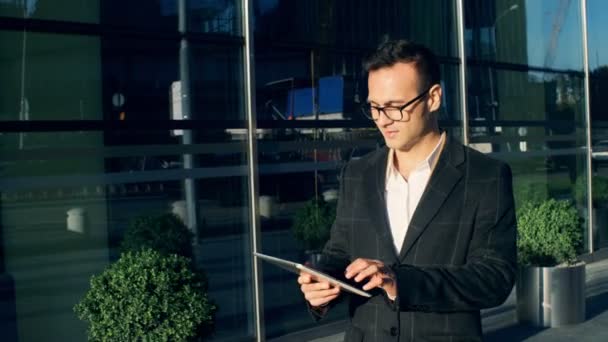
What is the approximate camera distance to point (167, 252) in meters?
5.95

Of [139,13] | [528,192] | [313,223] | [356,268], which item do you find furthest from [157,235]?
[528,192]

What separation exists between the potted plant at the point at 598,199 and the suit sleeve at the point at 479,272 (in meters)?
9.53

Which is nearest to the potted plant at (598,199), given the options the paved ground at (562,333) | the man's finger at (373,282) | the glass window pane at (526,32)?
the glass window pane at (526,32)

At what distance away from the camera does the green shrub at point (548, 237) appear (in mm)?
7758

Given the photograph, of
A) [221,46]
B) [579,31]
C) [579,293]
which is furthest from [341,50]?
[579,31]

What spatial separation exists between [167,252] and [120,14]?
6.10 ft

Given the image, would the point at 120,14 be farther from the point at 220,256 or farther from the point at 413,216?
the point at 413,216

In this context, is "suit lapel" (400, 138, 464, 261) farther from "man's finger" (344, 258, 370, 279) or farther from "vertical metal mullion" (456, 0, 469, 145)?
"vertical metal mullion" (456, 0, 469, 145)

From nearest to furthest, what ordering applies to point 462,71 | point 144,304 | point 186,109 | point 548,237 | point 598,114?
1. point 144,304
2. point 186,109
3. point 548,237
4. point 462,71
5. point 598,114

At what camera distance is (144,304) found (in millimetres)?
4871

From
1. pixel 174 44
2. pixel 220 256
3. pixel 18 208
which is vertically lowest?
pixel 220 256

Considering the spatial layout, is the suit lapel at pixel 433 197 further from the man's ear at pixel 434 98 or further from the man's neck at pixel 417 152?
the man's ear at pixel 434 98

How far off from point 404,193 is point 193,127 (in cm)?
416

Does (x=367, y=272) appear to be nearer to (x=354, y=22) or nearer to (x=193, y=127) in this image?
(x=193, y=127)
